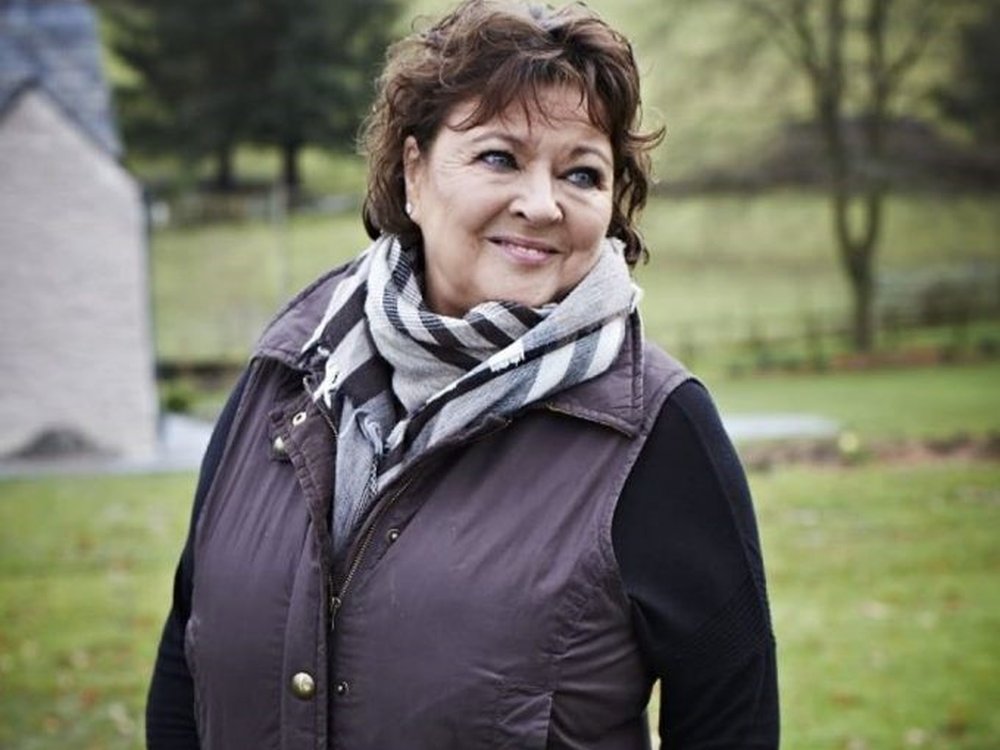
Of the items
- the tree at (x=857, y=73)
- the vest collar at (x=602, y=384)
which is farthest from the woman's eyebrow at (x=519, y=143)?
the tree at (x=857, y=73)

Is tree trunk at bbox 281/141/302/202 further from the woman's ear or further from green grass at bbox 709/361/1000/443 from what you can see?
the woman's ear

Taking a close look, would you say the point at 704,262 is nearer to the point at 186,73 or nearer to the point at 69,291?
the point at 186,73

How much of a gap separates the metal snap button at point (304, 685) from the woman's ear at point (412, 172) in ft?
2.27

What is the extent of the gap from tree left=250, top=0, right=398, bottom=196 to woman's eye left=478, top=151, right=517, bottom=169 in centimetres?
2404

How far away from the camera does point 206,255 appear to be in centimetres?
2759

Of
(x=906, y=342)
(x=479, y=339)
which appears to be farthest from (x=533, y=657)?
(x=906, y=342)

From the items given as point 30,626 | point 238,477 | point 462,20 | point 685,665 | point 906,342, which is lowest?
point 906,342

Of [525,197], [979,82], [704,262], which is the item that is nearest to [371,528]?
[525,197]

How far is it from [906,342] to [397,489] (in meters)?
26.3

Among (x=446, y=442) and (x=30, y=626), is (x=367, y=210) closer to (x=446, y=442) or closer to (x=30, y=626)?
(x=446, y=442)

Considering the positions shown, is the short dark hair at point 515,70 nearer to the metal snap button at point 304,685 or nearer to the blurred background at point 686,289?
the metal snap button at point 304,685

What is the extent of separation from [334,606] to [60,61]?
16331 mm

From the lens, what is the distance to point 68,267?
54.9 feet

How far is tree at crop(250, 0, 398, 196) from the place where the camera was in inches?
1017
